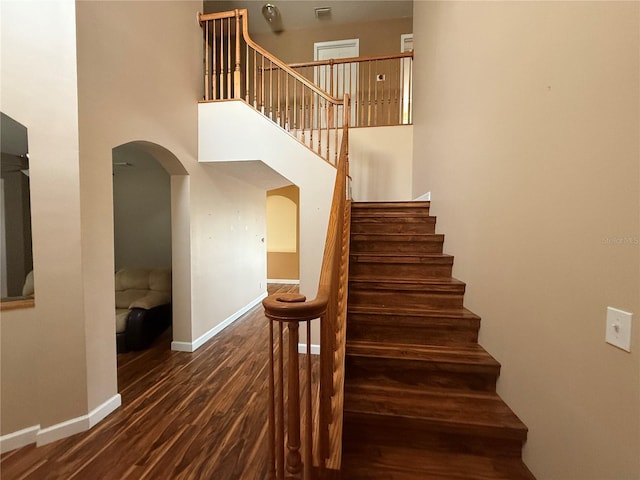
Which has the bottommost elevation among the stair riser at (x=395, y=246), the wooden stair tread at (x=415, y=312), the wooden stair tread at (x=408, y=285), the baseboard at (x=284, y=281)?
the baseboard at (x=284, y=281)

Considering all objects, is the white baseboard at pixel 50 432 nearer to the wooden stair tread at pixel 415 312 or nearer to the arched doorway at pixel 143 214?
the wooden stair tread at pixel 415 312

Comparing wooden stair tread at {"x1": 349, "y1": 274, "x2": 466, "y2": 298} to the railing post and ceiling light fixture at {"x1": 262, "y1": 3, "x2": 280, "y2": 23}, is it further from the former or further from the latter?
ceiling light fixture at {"x1": 262, "y1": 3, "x2": 280, "y2": 23}

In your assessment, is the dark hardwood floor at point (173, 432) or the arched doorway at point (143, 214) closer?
the dark hardwood floor at point (173, 432)

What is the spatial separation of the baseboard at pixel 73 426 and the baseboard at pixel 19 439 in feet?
0.13

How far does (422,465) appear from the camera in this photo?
128cm

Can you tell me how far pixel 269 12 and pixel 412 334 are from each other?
560cm

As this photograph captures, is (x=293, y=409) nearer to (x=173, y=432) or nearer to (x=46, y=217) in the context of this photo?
(x=173, y=432)

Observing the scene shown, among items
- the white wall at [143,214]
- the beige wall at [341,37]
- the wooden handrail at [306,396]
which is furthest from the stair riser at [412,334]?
the beige wall at [341,37]

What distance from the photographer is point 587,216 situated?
0.97 meters

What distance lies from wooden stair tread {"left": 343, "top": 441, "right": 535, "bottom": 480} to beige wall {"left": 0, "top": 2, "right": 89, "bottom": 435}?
1964mm

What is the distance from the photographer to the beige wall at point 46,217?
1.68 m

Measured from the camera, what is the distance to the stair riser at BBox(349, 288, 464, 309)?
2.00 meters

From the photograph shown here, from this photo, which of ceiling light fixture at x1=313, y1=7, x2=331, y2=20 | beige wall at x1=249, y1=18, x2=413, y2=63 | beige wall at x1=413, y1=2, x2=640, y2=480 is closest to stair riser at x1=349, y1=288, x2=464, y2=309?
beige wall at x1=413, y1=2, x2=640, y2=480

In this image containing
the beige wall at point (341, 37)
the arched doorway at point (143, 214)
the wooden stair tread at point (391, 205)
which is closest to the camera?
the wooden stair tread at point (391, 205)
